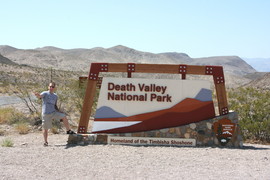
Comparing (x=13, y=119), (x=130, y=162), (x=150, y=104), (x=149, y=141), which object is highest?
(x=150, y=104)

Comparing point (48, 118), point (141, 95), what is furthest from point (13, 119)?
point (141, 95)

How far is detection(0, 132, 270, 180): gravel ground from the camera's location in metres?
6.78

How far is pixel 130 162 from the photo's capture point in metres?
7.66

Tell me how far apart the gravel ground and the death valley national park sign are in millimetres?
793

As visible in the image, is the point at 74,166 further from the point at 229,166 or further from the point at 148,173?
the point at 229,166

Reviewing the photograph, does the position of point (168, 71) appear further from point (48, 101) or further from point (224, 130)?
point (48, 101)

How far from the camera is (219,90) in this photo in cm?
980

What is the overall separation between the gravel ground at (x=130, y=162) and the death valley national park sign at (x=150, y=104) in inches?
31.2

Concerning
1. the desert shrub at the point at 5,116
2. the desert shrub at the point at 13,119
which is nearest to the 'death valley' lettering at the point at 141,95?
the desert shrub at the point at 13,119

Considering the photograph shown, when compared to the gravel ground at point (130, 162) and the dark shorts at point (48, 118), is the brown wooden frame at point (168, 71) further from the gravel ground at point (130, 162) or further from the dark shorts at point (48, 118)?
the gravel ground at point (130, 162)

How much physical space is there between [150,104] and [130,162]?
2.44m

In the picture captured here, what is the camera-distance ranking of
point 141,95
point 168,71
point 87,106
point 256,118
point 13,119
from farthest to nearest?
point 13,119, point 256,118, point 87,106, point 141,95, point 168,71

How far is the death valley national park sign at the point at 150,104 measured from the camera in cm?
978

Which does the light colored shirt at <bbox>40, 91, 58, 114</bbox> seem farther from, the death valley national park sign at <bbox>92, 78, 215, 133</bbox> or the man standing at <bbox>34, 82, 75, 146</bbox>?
the death valley national park sign at <bbox>92, 78, 215, 133</bbox>
